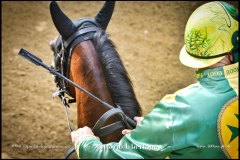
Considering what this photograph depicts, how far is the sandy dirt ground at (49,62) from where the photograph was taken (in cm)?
518

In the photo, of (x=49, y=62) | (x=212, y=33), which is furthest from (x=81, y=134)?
(x=49, y=62)

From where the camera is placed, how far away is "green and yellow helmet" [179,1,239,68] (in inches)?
83.9

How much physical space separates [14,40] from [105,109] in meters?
4.86

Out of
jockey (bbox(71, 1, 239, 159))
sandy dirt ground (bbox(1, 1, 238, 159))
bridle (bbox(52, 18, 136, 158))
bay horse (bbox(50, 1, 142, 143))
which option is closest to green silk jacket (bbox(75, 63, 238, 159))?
jockey (bbox(71, 1, 239, 159))

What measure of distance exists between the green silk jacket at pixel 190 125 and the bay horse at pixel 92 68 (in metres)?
0.51

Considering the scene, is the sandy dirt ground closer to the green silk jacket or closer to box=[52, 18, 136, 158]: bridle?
box=[52, 18, 136, 158]: bridle

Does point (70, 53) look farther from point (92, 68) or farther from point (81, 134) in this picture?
point (81, 134)

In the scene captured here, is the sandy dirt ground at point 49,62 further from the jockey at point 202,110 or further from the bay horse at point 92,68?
the jockey at point 202,110

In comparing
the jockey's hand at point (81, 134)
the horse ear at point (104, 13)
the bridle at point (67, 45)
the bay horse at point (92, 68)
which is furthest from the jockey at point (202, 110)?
the horse ear at point (104, 13)

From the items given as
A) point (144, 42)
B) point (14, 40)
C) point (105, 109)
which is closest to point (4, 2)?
point (14, 40)

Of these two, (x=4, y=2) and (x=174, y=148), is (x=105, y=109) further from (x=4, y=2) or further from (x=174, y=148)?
(x=4, y=2)

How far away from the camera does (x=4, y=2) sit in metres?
7.83

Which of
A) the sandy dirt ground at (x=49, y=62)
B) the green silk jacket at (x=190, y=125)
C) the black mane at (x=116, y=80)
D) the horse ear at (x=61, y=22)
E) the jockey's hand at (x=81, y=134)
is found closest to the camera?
the green silk jacket at (x=190, y=125)

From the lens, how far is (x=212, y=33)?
7.01 ft
